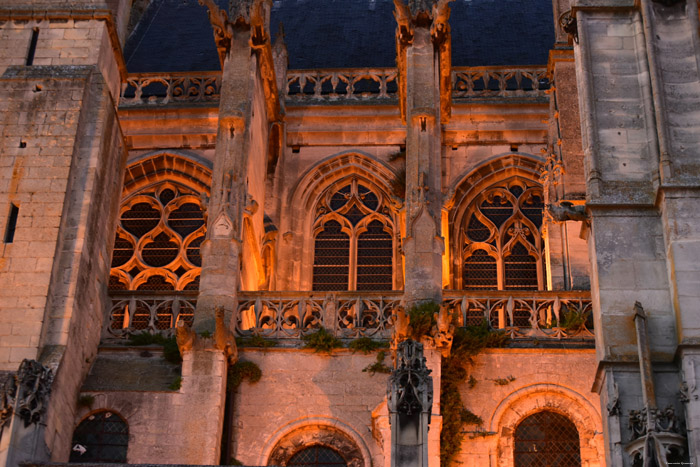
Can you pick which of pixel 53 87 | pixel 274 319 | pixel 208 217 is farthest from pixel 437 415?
pixel 53 87

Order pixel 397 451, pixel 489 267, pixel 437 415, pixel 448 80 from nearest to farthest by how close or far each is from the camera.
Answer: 1. pixel 397 451
2. pixel 437 415
3. pixel 448 80
4. pixel 489 267

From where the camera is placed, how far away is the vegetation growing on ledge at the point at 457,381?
14516 mm

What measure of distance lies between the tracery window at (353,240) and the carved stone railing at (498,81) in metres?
2.50

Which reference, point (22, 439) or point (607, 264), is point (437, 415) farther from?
point (22, 439)

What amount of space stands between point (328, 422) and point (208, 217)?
3.22 metres

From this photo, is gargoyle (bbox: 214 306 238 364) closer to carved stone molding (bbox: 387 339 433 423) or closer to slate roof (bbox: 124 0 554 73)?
carved stone molding (bbox: 387 339 433 423)

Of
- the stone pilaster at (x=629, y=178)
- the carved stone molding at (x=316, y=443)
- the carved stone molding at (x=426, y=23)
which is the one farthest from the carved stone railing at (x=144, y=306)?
the stone pilaster at (x=629, y=178)

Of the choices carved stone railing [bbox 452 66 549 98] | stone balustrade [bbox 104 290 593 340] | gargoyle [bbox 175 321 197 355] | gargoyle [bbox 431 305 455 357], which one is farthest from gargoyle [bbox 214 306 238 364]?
carved stone railing [bbox 452 66 549 98]

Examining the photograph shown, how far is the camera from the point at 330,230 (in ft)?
66.7

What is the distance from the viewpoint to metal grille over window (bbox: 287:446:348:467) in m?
14.6

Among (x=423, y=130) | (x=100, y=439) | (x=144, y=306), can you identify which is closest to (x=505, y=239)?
(x=423, y=130)

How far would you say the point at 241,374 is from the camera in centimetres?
1498

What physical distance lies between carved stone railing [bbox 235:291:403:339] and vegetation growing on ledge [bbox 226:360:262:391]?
21.2 inches

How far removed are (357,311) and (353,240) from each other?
4.60m
